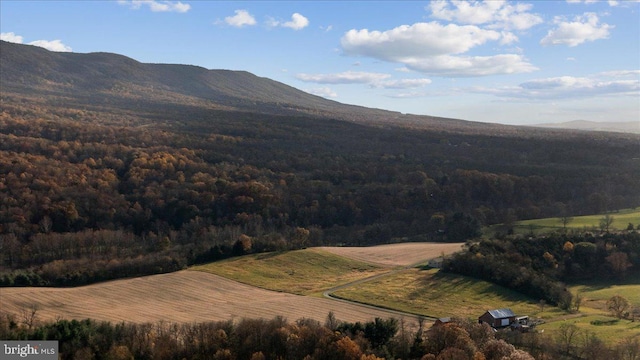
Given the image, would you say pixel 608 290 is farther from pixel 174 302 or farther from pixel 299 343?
pixel 174 302

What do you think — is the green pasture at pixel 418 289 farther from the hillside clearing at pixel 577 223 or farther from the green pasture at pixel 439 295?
the hillside clearing at pixel 577 223

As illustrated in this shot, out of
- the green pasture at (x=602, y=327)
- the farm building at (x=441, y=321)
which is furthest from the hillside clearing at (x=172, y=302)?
the green pasture at (x=602, y=327)

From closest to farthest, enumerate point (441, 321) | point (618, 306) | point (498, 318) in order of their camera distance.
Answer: point (441, 321) < point (498, 318) < point (618, 306)

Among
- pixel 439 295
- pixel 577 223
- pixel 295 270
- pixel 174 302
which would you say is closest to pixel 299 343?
pixel 174 302

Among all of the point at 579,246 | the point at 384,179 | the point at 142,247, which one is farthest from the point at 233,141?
the point at 579,246

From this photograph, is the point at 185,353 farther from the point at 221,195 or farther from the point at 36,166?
the point at 36,166

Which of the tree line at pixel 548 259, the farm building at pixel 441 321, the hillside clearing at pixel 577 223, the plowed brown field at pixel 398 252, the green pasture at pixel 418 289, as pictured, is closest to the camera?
the farm building at pixel 441 321
